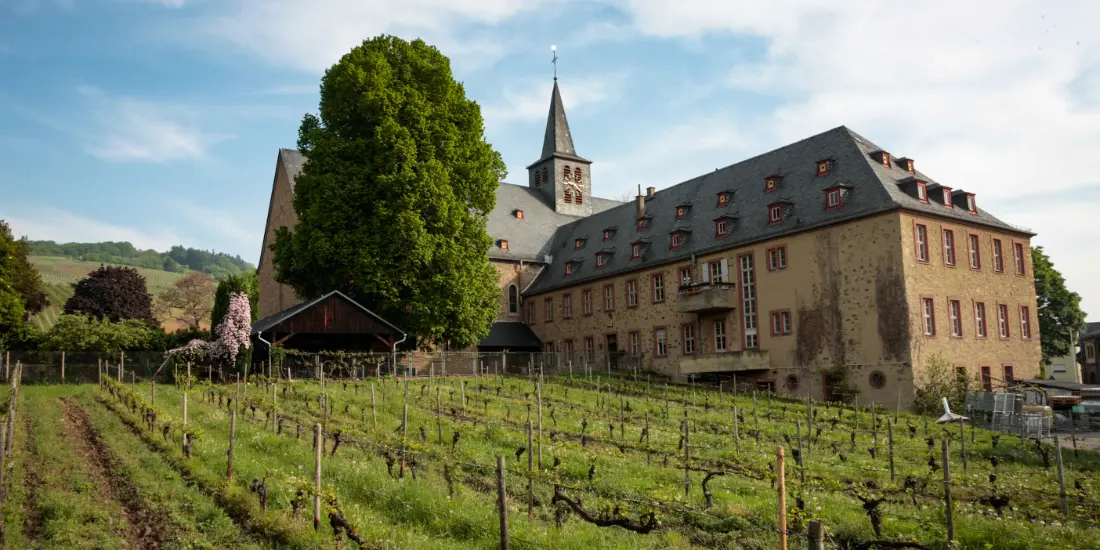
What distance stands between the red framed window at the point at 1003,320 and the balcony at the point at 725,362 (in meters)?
10.4

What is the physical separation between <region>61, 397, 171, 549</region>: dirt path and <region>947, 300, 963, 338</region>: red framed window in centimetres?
3198

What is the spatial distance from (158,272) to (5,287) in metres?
109

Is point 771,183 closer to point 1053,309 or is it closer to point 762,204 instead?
point 762,204

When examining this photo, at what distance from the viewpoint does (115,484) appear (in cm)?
1427

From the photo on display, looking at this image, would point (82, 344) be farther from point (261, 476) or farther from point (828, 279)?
point (828, 279)

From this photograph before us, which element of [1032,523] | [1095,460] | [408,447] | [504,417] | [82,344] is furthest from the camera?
A: [82,344]

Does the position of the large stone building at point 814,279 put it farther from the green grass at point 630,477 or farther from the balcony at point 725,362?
the green grass at point 630,477

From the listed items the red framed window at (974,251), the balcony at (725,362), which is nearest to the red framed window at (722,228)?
the balcony at (725,362)

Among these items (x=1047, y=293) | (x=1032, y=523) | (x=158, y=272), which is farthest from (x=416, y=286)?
Result: (x=158, y=272)

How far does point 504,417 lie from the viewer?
25.3 metres

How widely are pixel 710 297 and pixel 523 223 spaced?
20.6 meters

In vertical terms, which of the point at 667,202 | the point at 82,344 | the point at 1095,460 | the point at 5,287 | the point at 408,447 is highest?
the point at 667,202

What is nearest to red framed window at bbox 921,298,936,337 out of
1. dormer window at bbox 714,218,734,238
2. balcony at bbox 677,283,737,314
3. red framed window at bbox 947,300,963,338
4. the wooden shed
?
red framed window at bbox 947,300,963,338

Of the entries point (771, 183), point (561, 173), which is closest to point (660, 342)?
point (771, 183)
